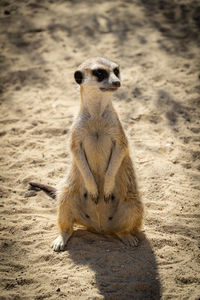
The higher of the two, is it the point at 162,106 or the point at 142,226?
the point at 162,106

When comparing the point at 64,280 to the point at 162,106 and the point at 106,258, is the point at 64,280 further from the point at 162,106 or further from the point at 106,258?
the point at 162,106

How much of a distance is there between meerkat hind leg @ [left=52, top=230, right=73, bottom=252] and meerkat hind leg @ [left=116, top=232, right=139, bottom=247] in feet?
1.54

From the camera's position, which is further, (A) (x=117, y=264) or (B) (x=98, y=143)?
(B) (x=98, y=143)

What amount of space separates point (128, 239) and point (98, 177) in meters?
0.63

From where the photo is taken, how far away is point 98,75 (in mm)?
2648

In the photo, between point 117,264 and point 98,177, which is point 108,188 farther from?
point 117,264

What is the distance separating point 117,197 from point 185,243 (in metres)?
0.74

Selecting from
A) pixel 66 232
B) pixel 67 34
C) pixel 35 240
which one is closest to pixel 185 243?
pixel 66 232

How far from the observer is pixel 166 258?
2.72m

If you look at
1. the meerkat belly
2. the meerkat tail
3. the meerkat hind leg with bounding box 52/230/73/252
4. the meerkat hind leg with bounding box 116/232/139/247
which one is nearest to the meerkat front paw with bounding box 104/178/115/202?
the meerkat belly

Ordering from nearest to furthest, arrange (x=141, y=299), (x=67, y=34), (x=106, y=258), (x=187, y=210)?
(x=141, y=299) < (x=106, y=258) < (x=187, y=210) < (x=67, y=34)

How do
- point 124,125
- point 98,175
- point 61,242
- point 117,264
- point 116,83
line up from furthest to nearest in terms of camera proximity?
point 124,125, point 98,175, point 61,242, point 117,264, point 116,83

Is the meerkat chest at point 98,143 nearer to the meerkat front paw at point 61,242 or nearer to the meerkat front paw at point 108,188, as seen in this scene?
the meerkat front paw at point 108,188

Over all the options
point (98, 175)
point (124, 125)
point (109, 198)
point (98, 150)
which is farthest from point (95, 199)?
point (124, 125)
